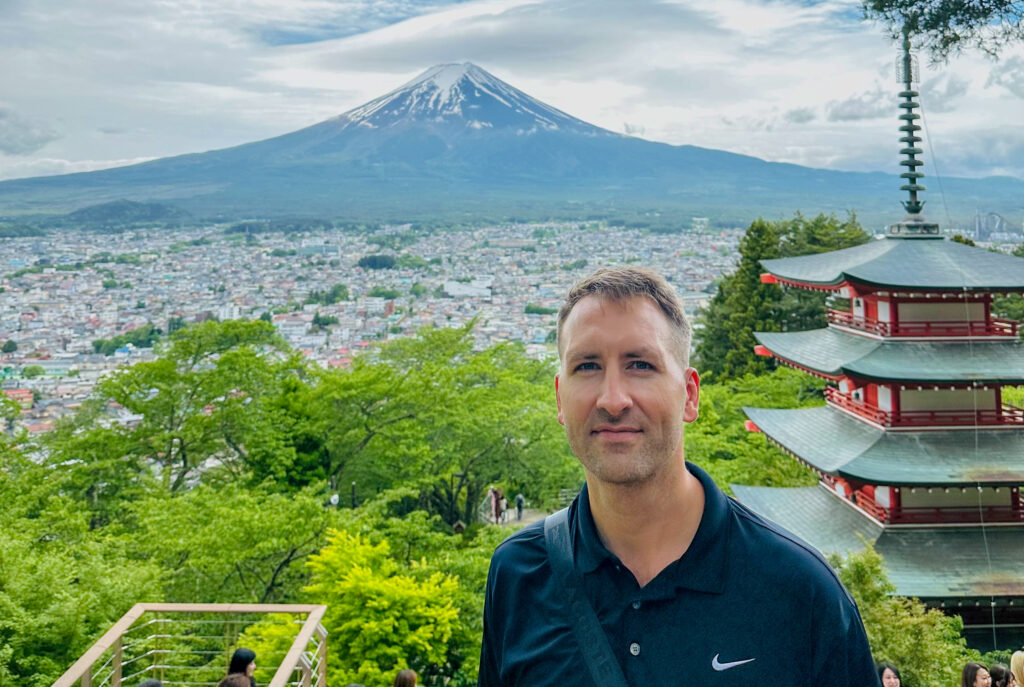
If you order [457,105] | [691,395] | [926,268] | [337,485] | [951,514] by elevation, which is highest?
[457,105]

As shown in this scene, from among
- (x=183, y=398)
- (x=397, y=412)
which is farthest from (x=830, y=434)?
(x=183, y=398)

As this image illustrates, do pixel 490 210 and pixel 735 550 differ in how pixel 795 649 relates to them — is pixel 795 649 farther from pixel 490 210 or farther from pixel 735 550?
pixel 490 210

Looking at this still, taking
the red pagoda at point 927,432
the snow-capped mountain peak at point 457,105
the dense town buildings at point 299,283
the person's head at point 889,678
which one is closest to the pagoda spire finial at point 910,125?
the red pagoda at point 927,432

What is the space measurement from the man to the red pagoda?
8.51 meters

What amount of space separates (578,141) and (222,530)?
4836 inches

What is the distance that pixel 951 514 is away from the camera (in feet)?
32.7

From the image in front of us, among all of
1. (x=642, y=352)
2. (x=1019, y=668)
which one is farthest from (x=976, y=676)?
(x=642, y=352)

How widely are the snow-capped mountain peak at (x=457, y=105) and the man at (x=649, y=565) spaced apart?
122 metres

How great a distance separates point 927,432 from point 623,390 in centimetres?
996

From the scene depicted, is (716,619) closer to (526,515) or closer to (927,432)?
(927,432)

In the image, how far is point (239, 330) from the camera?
826 inches

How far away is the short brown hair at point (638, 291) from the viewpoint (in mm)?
1412

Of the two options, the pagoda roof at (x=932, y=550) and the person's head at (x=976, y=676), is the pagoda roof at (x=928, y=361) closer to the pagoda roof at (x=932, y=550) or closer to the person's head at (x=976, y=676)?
Answer: the pagoda roof at (x=932, y=550)

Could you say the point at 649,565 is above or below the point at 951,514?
above
